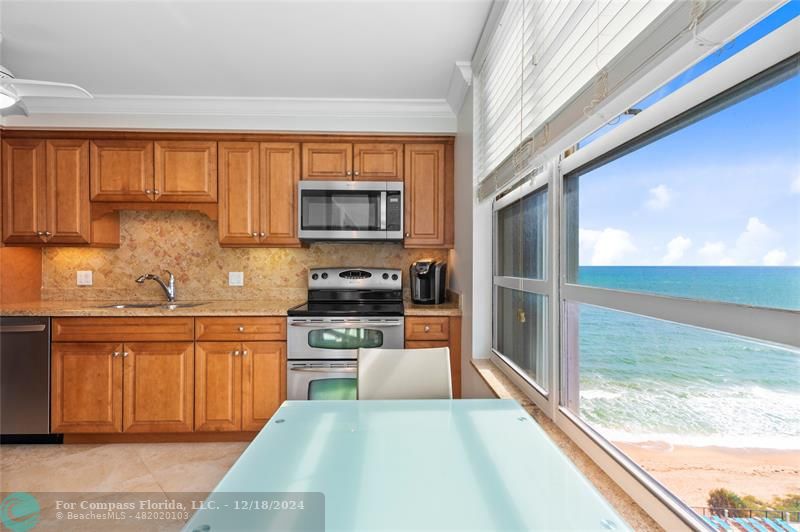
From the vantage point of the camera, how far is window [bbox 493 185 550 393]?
157cm

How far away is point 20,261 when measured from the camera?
10.2 ft

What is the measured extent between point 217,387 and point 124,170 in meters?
1.80

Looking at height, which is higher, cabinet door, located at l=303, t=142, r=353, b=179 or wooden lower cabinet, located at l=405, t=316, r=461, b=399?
cabinet door, located at l=303, t=142, r=353, b=179

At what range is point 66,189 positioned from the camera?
2.96 metres

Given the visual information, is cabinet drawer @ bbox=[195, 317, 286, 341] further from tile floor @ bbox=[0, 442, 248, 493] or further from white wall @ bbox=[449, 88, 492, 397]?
white wall @ bbox=[449, 88, 492, 397]

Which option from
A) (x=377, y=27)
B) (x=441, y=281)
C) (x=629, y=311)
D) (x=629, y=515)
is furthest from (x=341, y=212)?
(x=629, y=515)

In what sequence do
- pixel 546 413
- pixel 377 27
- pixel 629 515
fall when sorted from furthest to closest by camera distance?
pixel 377 27 → pixel 546 413 → pixel 629 515

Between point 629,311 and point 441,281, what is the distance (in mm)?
2145

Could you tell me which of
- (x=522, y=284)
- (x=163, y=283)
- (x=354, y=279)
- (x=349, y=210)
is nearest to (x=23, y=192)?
(x=163, y=283)

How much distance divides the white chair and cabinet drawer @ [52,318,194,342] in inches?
66.8

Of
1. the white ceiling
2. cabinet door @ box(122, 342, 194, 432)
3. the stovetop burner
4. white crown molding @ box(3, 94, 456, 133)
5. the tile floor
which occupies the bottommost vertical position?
the tile floor

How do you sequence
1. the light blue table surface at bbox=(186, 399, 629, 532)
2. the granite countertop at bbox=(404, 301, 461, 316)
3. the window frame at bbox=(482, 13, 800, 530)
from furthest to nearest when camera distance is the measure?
the granite countertop at bbox=(404, 301, 461, 316) < the light blue table surface at bbox=(186, 399, 629, 532) < the window frame at bbox=(482, 13, 800, 530)

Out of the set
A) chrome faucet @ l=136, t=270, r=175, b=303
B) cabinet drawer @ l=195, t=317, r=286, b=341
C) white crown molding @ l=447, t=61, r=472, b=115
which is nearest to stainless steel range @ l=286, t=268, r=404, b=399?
cabinet drawer @ l=195, t=317, r=286, b=341

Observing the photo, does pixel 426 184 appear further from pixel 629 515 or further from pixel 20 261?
pixel 20 261
